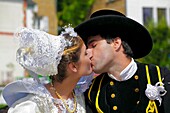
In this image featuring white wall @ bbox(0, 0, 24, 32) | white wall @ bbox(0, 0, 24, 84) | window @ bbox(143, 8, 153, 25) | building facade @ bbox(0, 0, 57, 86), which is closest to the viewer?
window @ bbox(143, 8, 153, 25)

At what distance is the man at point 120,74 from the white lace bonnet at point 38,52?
0.38 meters

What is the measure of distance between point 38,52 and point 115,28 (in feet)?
2.04

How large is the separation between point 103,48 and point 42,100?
52cm

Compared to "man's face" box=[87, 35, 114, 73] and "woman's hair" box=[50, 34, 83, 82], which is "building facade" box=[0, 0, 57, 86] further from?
"woman's hair" box=[50, 34, 83, 82]

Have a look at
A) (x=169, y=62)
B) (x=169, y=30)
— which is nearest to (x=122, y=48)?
(x=169, y=62)

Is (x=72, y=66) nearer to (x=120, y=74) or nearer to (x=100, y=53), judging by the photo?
(x=100, y=53)

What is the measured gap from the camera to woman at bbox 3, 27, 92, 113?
223 cm

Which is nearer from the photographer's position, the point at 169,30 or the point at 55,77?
the point at 55,77

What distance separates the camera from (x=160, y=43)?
47.4 feet

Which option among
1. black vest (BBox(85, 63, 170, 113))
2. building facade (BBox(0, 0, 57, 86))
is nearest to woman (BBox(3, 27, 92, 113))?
black vest (BBox(85, 63, 170, 113))

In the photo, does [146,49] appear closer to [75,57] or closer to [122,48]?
[122,48]

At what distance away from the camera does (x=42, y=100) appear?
2252 mm

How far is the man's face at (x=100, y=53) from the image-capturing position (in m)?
2.55

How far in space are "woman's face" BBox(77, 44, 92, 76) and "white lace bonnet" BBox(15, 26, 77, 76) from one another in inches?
5.1
